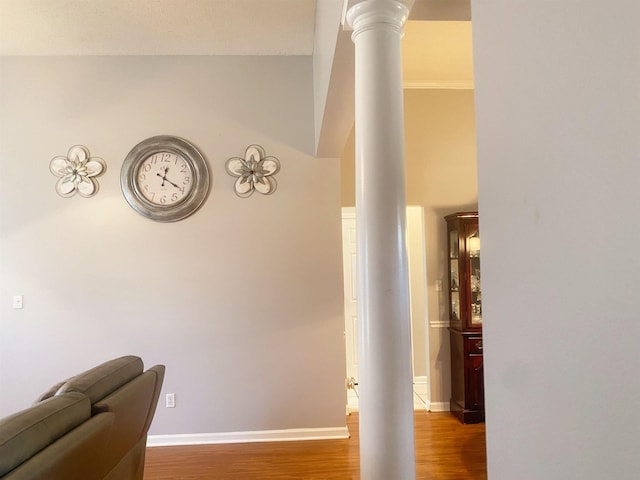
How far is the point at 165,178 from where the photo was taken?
3.46 m

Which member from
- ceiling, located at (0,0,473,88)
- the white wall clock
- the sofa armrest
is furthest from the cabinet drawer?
the sofa armrest

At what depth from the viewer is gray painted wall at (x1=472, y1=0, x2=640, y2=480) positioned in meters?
0.34

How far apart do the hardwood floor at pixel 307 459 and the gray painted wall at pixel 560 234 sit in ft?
8.71

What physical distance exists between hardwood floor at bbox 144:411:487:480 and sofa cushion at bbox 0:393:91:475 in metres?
1.65

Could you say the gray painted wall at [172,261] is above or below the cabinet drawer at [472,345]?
above

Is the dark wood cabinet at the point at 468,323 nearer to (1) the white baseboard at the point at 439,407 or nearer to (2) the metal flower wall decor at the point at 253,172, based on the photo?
(1) the white baseboard at the point at 439,407

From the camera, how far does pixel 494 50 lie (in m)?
0.53

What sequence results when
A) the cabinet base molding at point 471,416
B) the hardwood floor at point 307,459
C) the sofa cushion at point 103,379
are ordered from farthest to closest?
the cabinet base molding at point 471,416 < the hardwood floor at point 307,459 < the sofa cushion at point 103,379

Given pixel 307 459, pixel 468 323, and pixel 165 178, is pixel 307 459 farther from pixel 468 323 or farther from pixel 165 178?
pixel 165 178

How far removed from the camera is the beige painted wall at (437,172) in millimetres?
3943

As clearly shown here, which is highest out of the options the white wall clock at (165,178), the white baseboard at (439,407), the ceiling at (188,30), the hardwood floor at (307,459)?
the ceiling at (188,30)

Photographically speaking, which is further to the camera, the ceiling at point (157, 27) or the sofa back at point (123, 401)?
the ceiling at point (157, 27)

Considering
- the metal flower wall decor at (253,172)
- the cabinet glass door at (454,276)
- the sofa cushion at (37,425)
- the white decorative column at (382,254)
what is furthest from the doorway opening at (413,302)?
the sofa cushion at (37,425)

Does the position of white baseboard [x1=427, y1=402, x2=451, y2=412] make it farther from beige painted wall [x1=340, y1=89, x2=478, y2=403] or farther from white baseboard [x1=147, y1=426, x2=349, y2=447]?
white baseboard [x1=147, y1=426, x2=349, y2=447]
